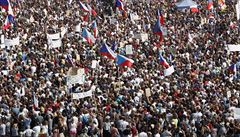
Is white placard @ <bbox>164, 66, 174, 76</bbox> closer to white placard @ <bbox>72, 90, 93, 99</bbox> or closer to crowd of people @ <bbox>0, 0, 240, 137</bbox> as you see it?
crowd of people @ <bbox>0, 0, 240, 137</bbox>

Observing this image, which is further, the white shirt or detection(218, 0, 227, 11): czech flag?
detection(218, 0, 227, 11): czech flag

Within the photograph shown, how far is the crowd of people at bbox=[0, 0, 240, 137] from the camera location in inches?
A: 763

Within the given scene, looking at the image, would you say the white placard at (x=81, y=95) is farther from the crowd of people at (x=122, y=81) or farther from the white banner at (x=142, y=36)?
the white banner at (x=142, y=36)

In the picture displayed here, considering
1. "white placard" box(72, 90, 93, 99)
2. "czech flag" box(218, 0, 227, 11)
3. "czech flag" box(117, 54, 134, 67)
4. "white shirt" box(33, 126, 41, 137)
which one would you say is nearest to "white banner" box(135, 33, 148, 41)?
"czech flag" box(117, 54, 134, 67)

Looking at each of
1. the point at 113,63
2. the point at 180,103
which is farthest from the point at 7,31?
the point at 180,103

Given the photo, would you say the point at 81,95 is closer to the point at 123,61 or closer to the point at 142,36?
the point at 123,61

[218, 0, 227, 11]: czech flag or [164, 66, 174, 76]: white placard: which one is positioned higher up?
[164, 66, 174, 76]: white placard

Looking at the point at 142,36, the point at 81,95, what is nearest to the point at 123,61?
the point at 81,95

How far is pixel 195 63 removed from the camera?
96.7ft

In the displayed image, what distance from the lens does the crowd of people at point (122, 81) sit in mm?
19391

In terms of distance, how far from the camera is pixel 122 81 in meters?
25.2

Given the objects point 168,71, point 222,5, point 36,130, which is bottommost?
point 222,5

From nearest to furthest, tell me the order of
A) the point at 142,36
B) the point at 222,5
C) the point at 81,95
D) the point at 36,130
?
the point at 36,130, the point at 81,95, the point at 142,36, the point at 222,5

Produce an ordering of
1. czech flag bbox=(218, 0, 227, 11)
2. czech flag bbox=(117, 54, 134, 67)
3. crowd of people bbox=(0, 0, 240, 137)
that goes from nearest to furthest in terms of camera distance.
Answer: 1. crowd of people bbox=(0, 0, 240, 137)
2. czech flag bbox=(117, 54, 134, 67)
3. czech flag bbox=(218, 0, 227, 11)
